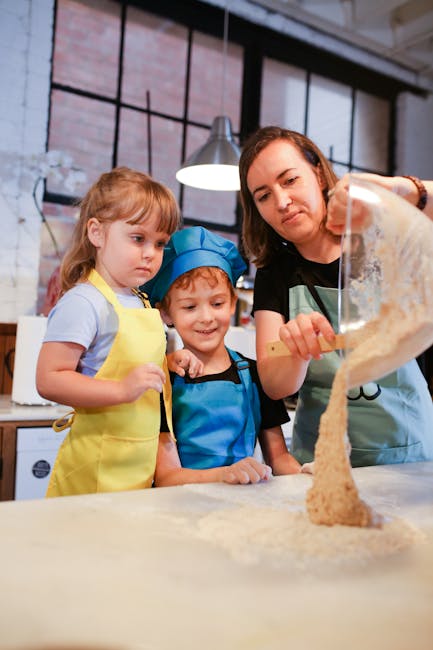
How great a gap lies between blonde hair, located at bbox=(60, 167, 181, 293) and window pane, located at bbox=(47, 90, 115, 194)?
85.0 inches

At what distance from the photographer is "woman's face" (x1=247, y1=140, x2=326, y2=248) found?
1.23 meters

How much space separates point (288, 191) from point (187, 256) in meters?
0.27

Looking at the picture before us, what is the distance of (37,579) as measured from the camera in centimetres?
47

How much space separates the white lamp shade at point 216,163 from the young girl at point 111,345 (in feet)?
4.38

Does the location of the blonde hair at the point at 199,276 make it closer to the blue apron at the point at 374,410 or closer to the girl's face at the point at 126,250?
the girl's face at the point at 126,250

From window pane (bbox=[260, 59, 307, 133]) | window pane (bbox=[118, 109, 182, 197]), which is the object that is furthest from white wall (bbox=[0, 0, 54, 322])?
window pane (bbox=[260, 59, 307, 133])

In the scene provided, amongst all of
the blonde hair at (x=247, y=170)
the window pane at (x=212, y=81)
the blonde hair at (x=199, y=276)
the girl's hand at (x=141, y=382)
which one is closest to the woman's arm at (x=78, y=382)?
the girl's hand at (x=141, y=382)

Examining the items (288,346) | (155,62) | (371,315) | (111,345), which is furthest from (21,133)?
(371,315)

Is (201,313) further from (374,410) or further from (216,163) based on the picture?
(216,163)

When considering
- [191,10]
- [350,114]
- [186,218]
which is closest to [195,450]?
[186,218]

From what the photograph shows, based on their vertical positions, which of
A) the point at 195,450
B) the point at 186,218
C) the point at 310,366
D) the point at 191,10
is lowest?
the point at 195,450

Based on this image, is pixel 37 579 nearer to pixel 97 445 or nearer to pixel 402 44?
pixel 97 445

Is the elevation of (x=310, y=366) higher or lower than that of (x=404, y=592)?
higher

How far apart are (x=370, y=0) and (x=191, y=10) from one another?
133 cm
